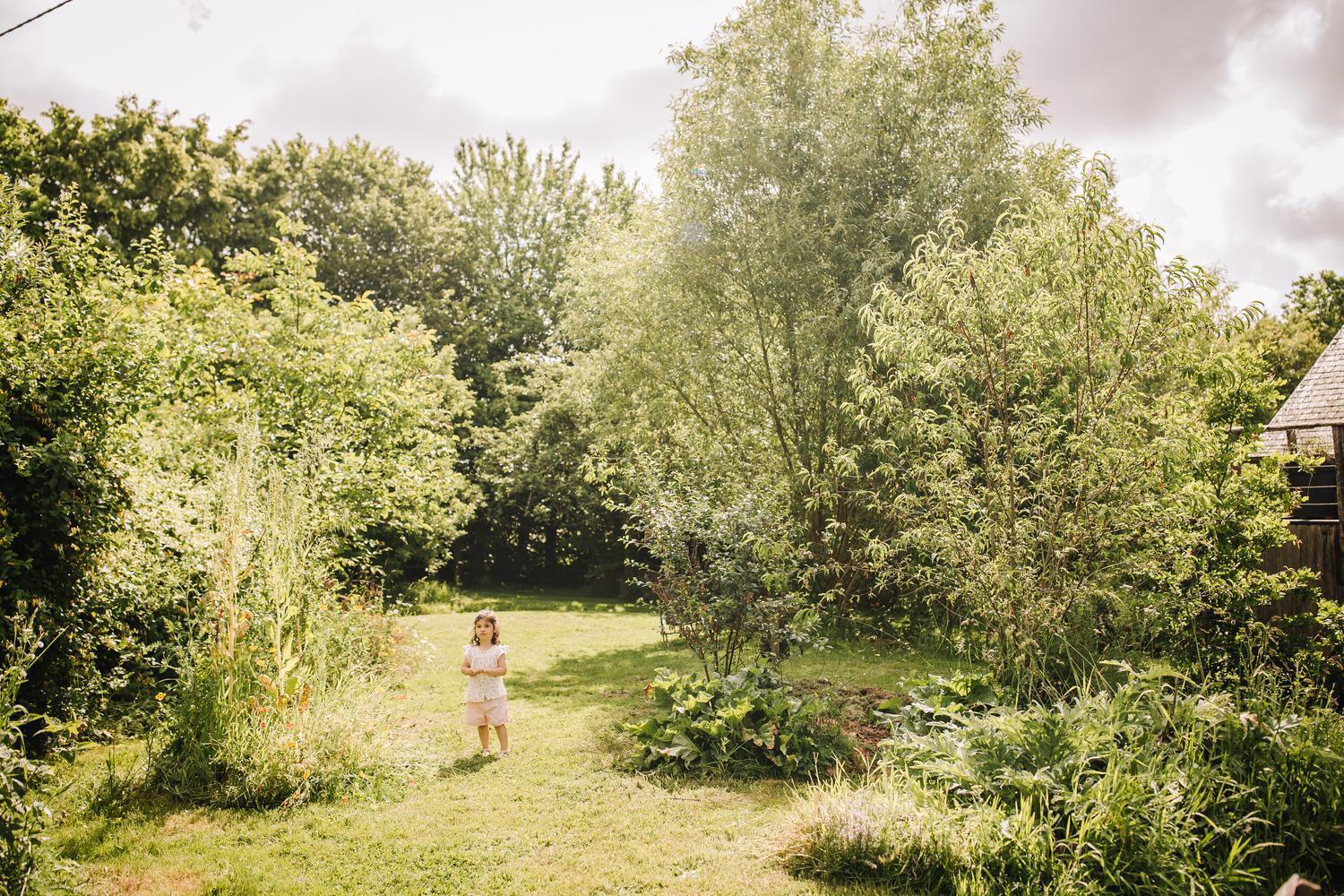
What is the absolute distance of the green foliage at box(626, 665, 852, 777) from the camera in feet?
17.9

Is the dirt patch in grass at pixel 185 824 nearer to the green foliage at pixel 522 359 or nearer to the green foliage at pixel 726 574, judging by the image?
the green foliage at pixel 726 574

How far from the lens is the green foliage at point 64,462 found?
193 inches

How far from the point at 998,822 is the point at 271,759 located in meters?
4.27

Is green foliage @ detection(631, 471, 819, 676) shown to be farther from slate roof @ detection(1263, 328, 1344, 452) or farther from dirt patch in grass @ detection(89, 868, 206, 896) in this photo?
slate roof @ detection(1263, 328, 1344, 452)

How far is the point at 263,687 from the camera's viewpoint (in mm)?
5289

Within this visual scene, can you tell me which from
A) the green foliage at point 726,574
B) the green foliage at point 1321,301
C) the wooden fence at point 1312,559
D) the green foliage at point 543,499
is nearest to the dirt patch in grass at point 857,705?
the green foliage at point 726,574

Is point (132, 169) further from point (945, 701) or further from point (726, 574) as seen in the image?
point (945, 701)

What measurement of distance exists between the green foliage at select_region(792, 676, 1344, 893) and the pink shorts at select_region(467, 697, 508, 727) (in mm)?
2828

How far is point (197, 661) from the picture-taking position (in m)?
5.11

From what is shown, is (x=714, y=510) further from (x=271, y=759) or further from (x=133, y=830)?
(x=133, y=830)

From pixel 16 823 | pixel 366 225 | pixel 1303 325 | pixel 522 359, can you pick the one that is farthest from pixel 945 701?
pixel 1303 325

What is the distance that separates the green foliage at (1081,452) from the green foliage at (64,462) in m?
5.53

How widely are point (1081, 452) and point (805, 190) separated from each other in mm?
6052

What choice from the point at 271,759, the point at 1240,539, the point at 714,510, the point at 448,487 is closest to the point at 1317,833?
the point at 1240,539
